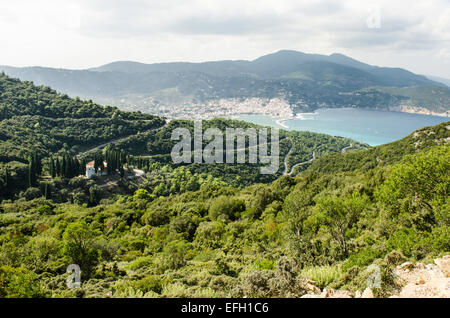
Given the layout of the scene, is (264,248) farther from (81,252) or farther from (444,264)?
(444,264)

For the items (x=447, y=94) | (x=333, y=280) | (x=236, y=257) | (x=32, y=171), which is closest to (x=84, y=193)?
(x=32, y=171)

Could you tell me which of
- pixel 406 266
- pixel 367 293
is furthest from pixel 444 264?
pixel 367 293

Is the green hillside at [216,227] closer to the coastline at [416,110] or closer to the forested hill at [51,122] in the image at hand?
the forested hill at [51,122]

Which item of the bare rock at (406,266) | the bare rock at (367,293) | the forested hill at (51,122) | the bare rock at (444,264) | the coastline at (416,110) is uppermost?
the coastline at (416,110)

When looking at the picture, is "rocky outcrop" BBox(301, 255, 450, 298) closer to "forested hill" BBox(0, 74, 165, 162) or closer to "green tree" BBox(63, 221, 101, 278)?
"green tree" BBox(63, 221, 101, 278)

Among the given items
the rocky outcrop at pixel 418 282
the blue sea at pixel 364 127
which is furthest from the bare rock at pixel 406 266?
the blue sea at pixel 364 127

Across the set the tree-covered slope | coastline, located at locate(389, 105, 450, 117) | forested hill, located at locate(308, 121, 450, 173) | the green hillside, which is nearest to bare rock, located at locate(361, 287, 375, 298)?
the tree-covered slope

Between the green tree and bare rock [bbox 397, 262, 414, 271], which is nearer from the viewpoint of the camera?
bare rock [bbox 397, 262, 414, 271]

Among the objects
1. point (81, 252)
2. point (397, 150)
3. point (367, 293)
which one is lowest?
point (81, 252)
